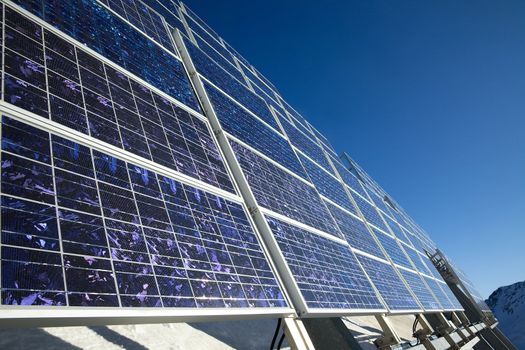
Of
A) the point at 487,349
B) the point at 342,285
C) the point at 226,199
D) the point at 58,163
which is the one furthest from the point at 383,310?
the point at 487,349

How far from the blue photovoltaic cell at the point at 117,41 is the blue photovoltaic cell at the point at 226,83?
1.60 metres

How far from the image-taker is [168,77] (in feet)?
21.5

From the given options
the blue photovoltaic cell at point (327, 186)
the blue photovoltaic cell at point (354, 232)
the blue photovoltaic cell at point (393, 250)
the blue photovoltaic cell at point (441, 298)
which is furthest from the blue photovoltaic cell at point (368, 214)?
the blue photovoltaic cell at point (441, 298)

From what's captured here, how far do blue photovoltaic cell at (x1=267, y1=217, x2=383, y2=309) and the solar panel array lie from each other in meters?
0.04

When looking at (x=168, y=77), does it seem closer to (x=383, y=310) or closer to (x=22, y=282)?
(x=22, y=282)

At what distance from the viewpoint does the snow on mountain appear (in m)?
65.8

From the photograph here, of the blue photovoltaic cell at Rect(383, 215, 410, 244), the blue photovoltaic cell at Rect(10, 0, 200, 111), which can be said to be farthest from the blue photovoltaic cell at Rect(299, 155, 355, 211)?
the blue photovoltaic cell at Rect(383, 215, 410, 244)

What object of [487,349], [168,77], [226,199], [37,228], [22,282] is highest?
[168,77]

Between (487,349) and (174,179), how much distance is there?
25541 millimetres

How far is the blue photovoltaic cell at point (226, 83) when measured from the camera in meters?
9.23

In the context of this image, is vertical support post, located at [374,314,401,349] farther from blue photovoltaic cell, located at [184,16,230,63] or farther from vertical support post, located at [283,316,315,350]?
blue photovoltaic cell, located at [184,16,230,63]

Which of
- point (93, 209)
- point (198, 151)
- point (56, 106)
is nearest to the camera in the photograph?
point (93, 209)

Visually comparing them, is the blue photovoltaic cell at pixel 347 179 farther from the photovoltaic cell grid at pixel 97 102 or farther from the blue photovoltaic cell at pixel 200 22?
the photovoltaic cell grid at pixel 97 102

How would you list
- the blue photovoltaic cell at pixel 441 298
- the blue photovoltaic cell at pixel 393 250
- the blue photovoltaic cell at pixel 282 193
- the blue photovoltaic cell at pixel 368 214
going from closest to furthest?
the blue photovoltaic cell at pixel 282 193, the blue photovoltaic cell at pixel 393 250, the blue photovoltaic cell at pixel 441 298, the blue photovoltaic cell at pixel 368 214
